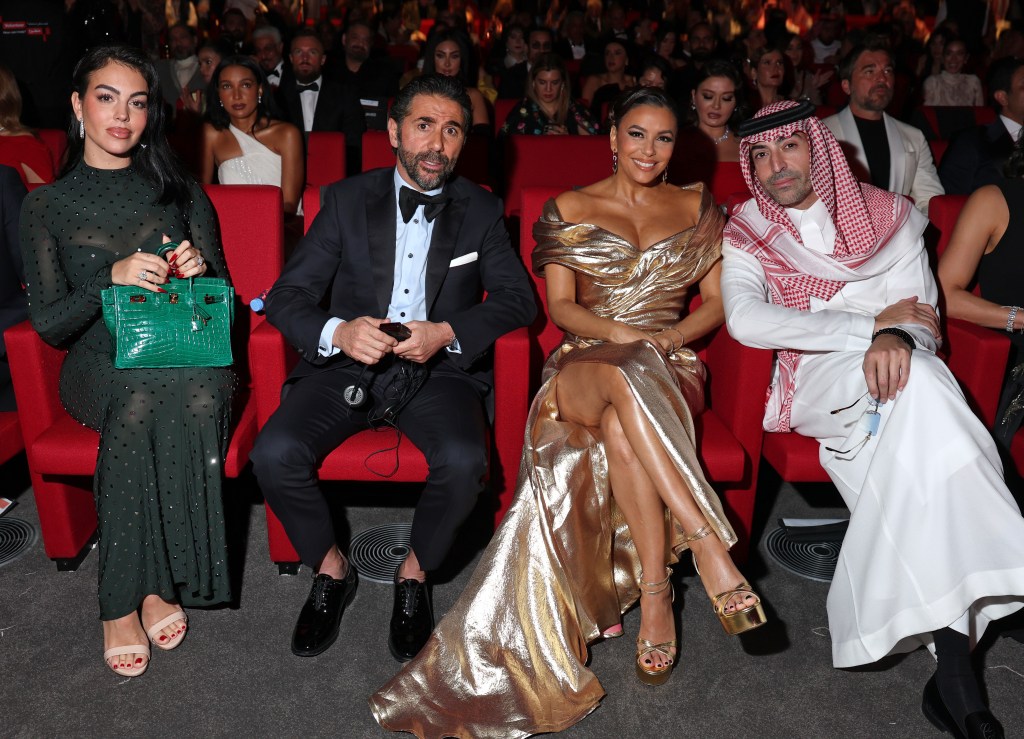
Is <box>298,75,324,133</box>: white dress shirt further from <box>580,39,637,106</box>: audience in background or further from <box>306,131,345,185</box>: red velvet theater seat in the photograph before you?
<box>580,39,637,106</box>: audience in background

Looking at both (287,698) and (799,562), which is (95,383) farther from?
(799,562)

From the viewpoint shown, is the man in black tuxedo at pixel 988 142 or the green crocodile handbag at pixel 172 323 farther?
the man in black tuxedo at pixel 988 142

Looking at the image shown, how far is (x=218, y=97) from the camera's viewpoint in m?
4.03

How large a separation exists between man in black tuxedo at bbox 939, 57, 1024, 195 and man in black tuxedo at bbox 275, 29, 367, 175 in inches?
114

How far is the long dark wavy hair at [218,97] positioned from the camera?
158 inches

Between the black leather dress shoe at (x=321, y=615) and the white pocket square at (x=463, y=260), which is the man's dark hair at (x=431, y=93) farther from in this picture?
the black leather dress shoe at (x=321, y=615)

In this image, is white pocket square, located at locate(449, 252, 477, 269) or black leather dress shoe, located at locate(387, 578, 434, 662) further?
white pocket square, located at locate(449, 252, 477, 269)

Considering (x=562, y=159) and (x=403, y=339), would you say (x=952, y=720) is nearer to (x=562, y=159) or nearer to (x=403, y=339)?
(x=403, y=339)

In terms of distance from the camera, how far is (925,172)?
12.3ft

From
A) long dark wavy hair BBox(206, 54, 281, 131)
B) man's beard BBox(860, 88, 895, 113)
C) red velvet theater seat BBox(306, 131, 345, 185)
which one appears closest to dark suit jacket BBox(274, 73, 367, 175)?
red velvet theater seat BBox(306, 131, 345, 185)

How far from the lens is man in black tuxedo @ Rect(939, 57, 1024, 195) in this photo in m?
3.67

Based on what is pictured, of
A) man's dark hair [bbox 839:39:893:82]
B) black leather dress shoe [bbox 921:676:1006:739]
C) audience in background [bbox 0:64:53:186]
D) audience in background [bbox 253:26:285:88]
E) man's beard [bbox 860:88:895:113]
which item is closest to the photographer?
black leather dress shoe [bbox 921:676:1006:739]

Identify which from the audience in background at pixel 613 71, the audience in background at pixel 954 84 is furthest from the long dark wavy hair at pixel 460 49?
the audience in background at pixel 954 84

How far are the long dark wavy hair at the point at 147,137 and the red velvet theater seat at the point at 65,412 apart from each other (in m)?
0.25
